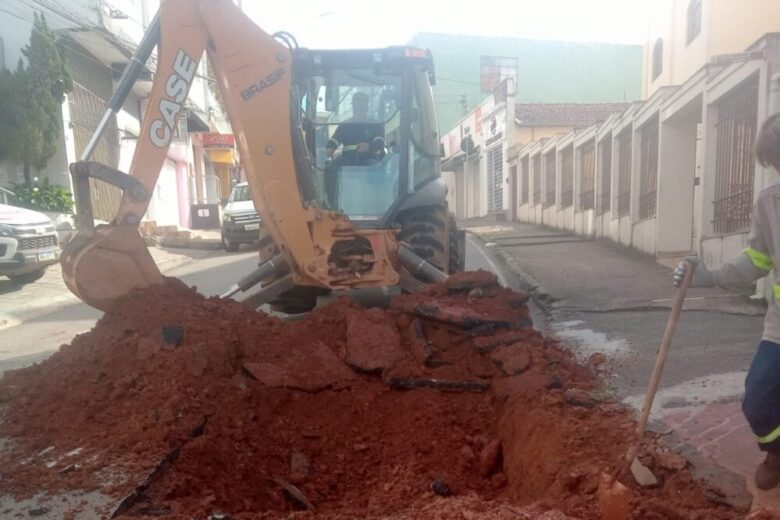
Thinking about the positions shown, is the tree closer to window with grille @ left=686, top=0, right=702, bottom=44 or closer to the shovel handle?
the shovel handle

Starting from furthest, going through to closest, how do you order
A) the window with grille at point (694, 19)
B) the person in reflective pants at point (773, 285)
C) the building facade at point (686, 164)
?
1. the window with grille at point (694, 19)
2. the building facade at point (686, 164)
3. the person in reflective pants at point (773, 285)

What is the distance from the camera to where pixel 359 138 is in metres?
6.53

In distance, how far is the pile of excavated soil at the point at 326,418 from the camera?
9.75 feet

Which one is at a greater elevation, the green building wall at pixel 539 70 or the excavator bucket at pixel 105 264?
the green building wall at pixel 539 70

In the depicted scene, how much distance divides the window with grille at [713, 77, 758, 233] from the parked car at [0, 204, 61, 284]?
9960 millimetres

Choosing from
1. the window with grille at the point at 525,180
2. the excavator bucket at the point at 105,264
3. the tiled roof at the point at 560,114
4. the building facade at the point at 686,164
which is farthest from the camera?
→ the tiled roof at the point at 560,114

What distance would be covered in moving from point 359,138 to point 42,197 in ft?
33.8

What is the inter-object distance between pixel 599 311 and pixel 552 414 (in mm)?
3691

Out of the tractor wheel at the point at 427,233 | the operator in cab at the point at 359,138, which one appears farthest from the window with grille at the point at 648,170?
the operator in cab at the point at 359,138

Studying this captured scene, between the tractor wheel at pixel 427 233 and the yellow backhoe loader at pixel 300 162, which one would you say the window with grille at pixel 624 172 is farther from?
the tractor wheel at pixel 427 233

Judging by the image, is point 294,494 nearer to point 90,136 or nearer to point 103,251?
point 103,251

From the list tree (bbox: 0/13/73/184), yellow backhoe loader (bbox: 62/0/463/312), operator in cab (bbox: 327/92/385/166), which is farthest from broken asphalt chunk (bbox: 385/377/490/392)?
tree (bbox: 0/13/73/184)

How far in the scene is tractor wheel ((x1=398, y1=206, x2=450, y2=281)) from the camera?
20.2 ft

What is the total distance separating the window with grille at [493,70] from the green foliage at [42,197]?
3012 cm
